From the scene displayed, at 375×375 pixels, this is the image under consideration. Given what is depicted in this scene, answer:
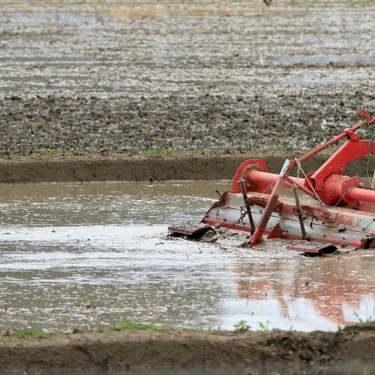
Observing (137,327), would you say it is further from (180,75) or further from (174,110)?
(180,75)

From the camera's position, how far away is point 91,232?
421 inches

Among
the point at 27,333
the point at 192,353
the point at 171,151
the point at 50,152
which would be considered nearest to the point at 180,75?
the point at 171,151

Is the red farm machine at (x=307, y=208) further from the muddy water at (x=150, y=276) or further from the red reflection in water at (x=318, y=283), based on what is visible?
the red reflection in water at (x=318, y=283)

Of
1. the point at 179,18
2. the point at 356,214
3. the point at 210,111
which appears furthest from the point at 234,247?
the point at 179,18

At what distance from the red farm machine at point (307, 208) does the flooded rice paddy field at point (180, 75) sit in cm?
395

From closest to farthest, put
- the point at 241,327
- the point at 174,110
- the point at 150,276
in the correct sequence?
the point at 241,327
the point at 150,276
the point at 174,110

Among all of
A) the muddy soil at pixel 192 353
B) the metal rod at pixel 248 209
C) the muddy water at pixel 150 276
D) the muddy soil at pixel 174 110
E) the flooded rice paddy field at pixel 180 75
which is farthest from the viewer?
the flooded rice paddy field at pixel 180 75

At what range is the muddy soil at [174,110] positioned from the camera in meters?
6.73

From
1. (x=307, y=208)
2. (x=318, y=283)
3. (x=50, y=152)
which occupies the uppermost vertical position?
(x=307, y=208)

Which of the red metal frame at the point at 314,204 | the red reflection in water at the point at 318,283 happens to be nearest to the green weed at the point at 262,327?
the red reflection in water at the point at 318,283

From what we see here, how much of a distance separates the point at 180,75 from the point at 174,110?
5309mm

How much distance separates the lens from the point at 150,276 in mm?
8766

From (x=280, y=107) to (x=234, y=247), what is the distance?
8.42 meters

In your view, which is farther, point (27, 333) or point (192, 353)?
point (27, 333)
